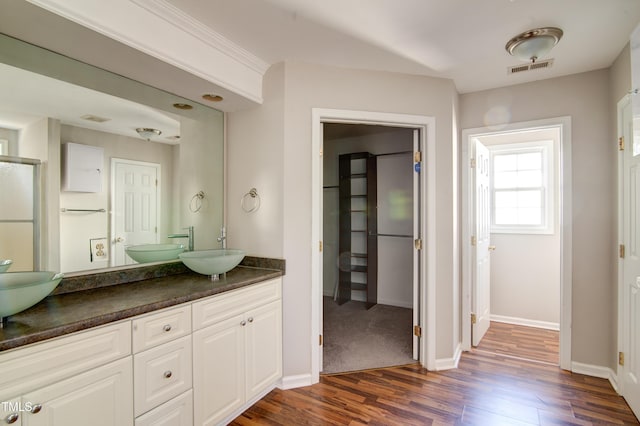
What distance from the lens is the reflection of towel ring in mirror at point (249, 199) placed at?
2447 millimetres

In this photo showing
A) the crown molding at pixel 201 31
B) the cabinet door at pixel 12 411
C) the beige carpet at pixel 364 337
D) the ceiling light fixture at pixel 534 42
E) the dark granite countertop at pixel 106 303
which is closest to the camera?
the cabinet door at pixel 12 411

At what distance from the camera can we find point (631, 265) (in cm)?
208

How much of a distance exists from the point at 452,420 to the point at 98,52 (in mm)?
2971

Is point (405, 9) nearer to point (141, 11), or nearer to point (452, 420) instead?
point (141, 11)

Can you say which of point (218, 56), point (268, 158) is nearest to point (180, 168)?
point (268, 158)

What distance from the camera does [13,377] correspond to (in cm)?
108

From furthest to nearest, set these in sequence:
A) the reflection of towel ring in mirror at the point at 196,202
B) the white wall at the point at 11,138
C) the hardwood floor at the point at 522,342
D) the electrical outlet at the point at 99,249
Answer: the hardwood floor at the point at 522,342 < the reflection of towel ring in mirror at the point at 196,202 < the electrical outlet at the point at 99,249 < the white wall at the point at 11,138

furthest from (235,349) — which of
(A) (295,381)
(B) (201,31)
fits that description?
(B) (201,31)

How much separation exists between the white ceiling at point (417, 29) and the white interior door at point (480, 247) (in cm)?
96

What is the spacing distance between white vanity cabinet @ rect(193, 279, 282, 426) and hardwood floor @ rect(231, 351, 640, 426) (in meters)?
0.20

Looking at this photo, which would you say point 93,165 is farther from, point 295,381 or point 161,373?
point 295,381

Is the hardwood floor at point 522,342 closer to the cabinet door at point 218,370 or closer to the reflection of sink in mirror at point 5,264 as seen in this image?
the cabinet door at point 218,370

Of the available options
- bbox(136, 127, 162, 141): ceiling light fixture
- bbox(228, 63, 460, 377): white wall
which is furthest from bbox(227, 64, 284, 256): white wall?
bbox(136, 127, 162, 141): ceiling light fixture

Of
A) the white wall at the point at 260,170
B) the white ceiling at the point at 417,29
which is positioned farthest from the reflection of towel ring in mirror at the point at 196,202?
the white ceiling at the point at 417,29
